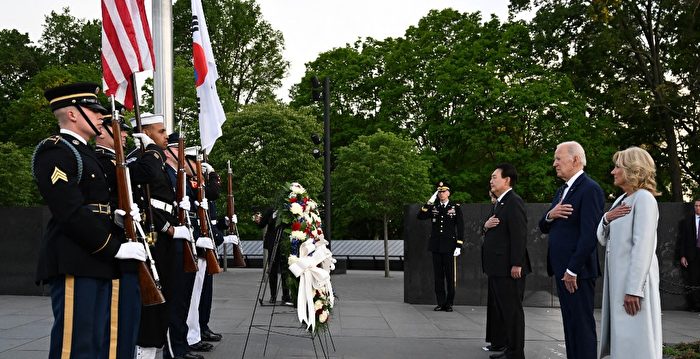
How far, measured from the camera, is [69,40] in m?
47.8

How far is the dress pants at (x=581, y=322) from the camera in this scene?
19.1ft

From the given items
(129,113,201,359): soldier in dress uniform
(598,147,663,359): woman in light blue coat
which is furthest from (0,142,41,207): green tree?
(598,147,663,359): woman in light blue coat

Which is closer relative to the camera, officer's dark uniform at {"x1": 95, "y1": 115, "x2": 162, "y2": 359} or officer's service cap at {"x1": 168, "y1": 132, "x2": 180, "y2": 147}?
officer's dark uniform at {"x1": 95, "y1": 115, "x2": 162, "y2": 359}

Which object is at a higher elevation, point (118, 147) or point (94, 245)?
point (118, 147)

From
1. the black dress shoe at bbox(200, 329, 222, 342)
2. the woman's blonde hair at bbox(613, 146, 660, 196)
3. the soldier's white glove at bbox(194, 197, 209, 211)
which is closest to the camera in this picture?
the woman's blonde hair at bbox(613, 146, 660, 196)

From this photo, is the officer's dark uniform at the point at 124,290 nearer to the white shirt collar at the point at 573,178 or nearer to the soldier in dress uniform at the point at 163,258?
the soldier in dress uniform at the point at 163,258

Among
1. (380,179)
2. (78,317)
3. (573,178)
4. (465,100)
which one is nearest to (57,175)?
(78,317)

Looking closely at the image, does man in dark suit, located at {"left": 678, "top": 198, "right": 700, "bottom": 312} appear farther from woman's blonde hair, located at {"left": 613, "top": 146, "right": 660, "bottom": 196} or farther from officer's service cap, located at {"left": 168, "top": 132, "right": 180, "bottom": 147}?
officer's service cap, located at {"left": 168, "top": 132, "right": 180, "bottom": 147}

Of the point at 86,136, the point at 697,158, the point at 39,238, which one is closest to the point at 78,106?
the point at 86,136

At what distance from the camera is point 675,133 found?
3028 centimetres

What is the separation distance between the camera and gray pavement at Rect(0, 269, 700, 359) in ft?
25.7

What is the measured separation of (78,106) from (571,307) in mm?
4544

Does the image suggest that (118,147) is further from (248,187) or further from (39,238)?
(248,187)

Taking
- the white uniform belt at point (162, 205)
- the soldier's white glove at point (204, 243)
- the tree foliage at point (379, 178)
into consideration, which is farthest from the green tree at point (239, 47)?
the white uniform belt at point (162, 205)
